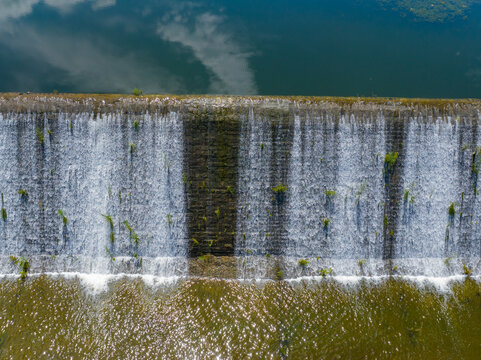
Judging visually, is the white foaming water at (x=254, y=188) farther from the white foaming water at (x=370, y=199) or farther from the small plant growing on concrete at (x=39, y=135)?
the small plant growing on concrete at (x=39, y=135)

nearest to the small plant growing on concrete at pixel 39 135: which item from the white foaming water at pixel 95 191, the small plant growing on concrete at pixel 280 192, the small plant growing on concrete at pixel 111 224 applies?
the white foaming water at pixel 95 191

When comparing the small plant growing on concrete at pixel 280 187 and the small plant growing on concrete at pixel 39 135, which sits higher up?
the small plant growing on concrete at pixel 39 135

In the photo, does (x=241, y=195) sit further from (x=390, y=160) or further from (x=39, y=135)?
(x=39, y=135)

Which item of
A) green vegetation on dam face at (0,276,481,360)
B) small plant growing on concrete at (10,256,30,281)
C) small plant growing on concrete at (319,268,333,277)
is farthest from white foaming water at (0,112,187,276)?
small plant growing on concrete at (319,268,333,277)

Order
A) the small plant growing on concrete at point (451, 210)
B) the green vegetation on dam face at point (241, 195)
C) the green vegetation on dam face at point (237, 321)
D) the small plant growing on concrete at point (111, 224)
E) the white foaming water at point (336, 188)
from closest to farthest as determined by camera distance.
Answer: the green vegetation on dam face at point (237, 321)
the green vegetation on dam face at point (241, 195)
the white foaming water at point (336, 188)
the small plant growing on concrete at point (111, 224)
the small plant growing on concrete at point (451, 210)

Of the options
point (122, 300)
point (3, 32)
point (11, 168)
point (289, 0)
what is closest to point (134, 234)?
point (122, 300)

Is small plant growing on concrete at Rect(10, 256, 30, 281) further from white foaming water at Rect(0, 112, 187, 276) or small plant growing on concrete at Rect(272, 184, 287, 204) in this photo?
small plant growing on concrete at Rect(272, 184, 287, 204)
